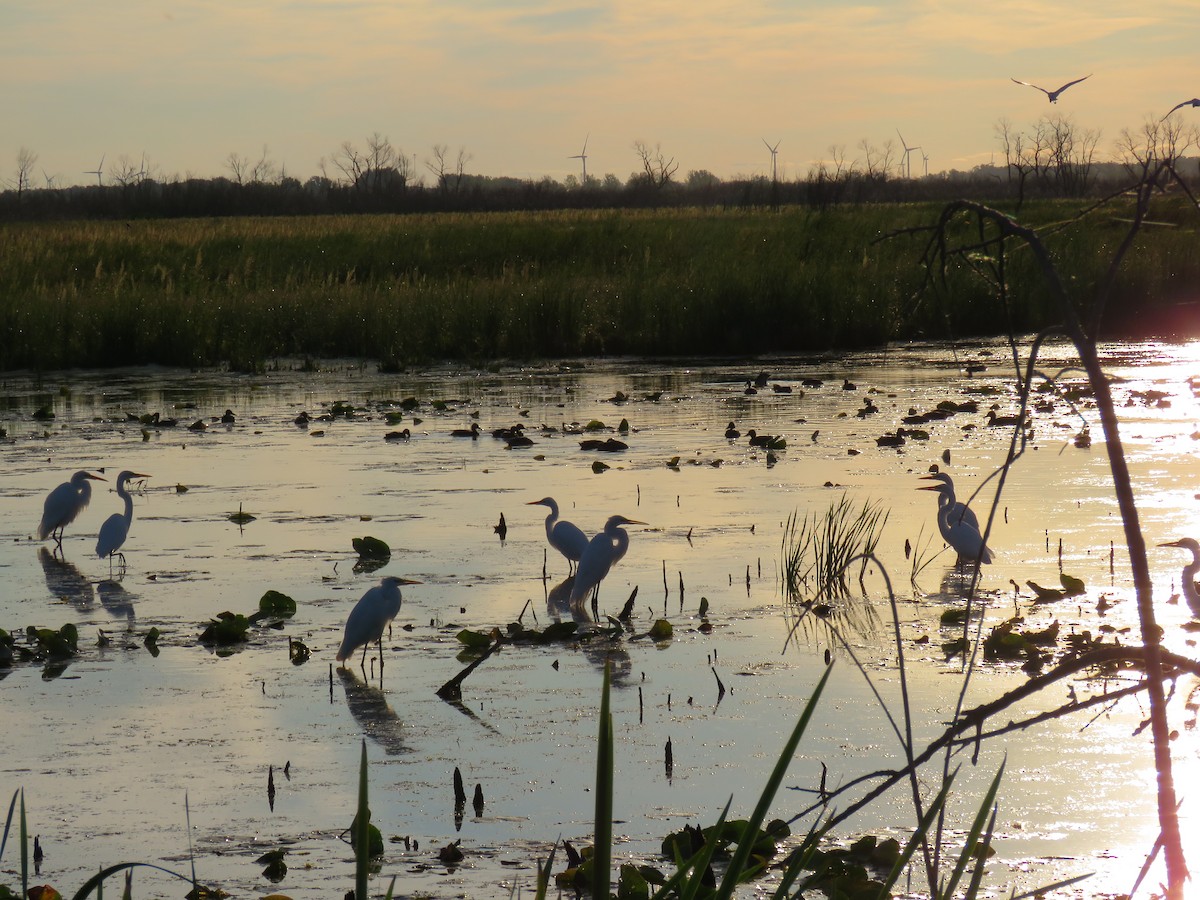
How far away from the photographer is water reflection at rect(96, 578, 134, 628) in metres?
7.12

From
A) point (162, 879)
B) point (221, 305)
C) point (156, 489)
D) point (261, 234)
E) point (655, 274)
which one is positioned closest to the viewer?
point (162, 879)

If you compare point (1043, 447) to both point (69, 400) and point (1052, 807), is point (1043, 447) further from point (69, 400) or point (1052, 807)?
point (69, 400)

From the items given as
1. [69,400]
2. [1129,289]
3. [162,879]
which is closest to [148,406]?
[69,400]

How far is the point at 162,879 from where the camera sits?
4.05 metres

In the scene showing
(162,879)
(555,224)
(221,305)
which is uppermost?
(555,224)

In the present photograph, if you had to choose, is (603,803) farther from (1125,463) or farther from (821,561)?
(821,561)

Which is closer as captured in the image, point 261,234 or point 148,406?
point 148,406

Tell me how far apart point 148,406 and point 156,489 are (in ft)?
17.7

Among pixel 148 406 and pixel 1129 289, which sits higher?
pixel 1129 289

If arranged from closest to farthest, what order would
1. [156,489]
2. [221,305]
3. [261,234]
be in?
[156,489], [221,305], [261,234]

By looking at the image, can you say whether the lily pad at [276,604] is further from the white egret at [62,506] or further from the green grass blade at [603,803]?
the green grass blade at [603,803]

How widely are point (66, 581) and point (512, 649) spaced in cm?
302

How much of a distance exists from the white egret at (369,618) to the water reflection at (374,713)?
105mm

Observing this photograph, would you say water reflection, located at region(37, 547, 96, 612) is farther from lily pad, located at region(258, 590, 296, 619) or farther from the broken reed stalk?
the broken reed stalk
